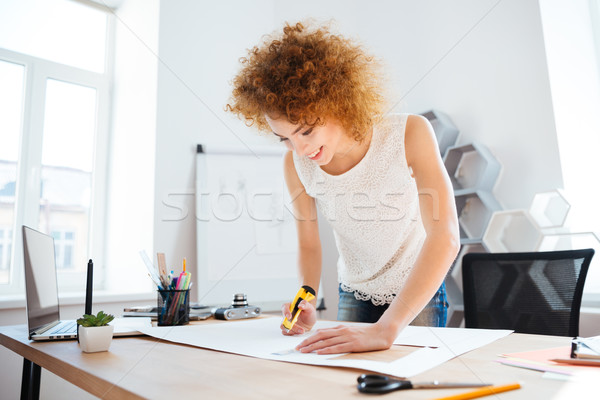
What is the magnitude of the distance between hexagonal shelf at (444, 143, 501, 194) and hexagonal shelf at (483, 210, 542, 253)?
0.59ft

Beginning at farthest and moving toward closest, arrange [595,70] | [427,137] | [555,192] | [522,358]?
[595,70] < [555,192] < [427,137] < [522,358]

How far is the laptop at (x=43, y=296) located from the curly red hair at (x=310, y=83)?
614 mm

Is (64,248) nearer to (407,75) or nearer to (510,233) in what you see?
(407,75)

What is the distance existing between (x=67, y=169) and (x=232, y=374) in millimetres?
2328

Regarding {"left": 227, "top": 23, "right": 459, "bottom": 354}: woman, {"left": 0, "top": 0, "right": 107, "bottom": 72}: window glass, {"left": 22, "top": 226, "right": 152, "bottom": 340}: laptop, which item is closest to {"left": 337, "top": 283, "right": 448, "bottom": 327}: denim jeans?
{"left": 227, "top": 23, "right": 459, "bottom": 354}: woman

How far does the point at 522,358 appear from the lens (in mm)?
664

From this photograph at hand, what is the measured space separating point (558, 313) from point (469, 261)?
1.03ft

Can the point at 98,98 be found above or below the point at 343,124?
above

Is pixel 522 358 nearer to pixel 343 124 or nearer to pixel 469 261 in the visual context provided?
pixel 343 124

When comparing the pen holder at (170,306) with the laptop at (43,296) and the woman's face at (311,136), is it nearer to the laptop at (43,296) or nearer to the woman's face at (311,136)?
the laptop at (43,296)

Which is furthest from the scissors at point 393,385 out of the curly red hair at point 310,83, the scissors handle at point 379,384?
the curly red hair at point 310,83

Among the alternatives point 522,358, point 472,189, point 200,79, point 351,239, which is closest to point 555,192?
point 472,189

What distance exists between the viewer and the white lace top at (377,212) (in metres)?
1.19

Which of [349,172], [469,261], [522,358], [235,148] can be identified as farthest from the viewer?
[235,148]
